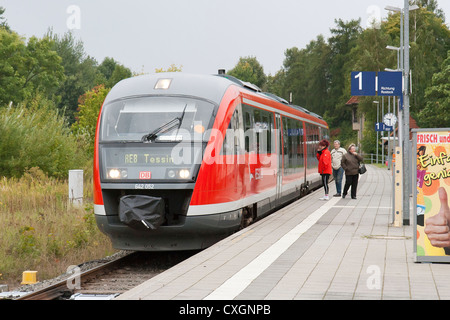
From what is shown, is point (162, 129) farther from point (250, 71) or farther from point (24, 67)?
point (250, 71)

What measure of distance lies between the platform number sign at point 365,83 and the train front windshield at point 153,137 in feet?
13.8

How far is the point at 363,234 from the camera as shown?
11.5 metres

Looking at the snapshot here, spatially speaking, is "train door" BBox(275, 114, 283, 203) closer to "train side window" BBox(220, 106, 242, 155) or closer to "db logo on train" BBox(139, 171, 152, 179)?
"train side window" BBox(220, 106, 242, 155)

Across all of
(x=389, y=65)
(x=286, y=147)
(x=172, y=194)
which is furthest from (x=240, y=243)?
(x=389, y=65)

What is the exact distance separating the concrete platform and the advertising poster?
23 centimetres

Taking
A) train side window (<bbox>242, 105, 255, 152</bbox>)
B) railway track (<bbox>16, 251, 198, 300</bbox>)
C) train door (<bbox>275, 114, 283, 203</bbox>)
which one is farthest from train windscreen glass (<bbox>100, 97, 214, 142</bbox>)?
train door (<bbox>275, 114, 283, 203</bbox>)

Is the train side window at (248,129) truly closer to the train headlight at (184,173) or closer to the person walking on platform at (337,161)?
the train headlight at (184,173)

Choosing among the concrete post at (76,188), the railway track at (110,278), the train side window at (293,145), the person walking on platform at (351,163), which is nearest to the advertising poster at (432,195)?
the railway track at (110,278)

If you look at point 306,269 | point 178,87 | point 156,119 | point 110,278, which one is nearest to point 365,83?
point 178,87

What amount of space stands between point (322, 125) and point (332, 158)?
1043 centimetres

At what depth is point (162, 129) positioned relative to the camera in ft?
36.0

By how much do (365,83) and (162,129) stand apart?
5032mm
